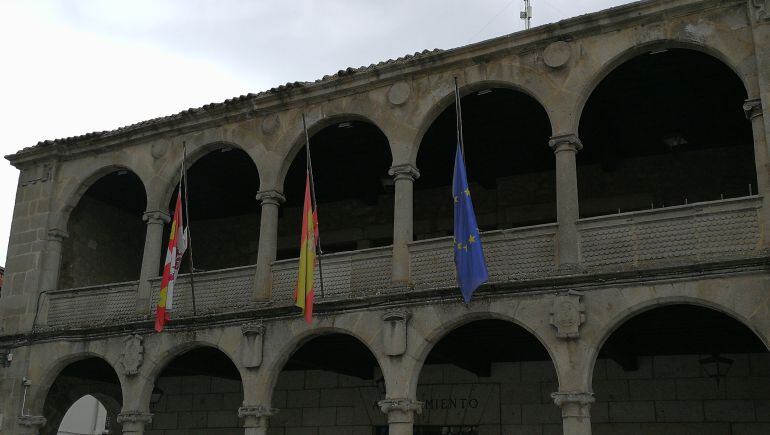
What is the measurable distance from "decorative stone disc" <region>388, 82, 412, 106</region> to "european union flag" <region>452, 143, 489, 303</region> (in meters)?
1.94

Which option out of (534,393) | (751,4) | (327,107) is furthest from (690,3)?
(534,393)

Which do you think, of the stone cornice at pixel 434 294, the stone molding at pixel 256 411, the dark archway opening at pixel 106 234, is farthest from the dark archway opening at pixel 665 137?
the dark archway opening at pixel 106 234

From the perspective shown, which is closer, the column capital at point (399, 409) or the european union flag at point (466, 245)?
the european union flag at point (466, 245)

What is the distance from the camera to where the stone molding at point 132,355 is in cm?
1547

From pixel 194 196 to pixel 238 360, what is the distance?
5.78 metres

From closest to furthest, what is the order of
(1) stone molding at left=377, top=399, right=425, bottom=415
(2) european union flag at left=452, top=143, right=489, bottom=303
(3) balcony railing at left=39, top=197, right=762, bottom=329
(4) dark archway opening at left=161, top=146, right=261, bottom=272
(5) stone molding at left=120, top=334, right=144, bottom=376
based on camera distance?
(3) balcony railing at left=39, top=197, right=762, bottom=329, (2) european union flag at left=452, top=143, right=489, bottom=303, (1) stone molding at left=377, top=399, right=425, bottom=415, (5) stone molding at left=120, top=334, right=144, bottom=376, (4) dark archway opening at left=161, top=146, right=261, bottom=272

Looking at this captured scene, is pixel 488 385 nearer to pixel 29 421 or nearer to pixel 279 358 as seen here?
pixel 279 358

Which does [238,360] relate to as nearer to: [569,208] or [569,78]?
[569,208]

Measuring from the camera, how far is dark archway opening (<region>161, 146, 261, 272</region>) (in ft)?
59.8

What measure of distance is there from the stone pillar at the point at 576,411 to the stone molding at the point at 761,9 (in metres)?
5.56

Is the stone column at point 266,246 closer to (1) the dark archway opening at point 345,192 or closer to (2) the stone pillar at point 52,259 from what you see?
(1) the dark archway opening at point 345,192

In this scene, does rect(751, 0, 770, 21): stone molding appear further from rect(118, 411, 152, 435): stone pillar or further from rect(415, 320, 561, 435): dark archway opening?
rect(118, 411, 152, 435): stone pillar

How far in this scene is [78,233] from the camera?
A: 18.7 m

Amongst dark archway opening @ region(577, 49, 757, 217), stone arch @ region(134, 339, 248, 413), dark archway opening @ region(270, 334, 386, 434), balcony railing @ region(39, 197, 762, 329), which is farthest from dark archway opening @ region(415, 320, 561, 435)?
stone arch @ region(134, 339, 248, 413)
